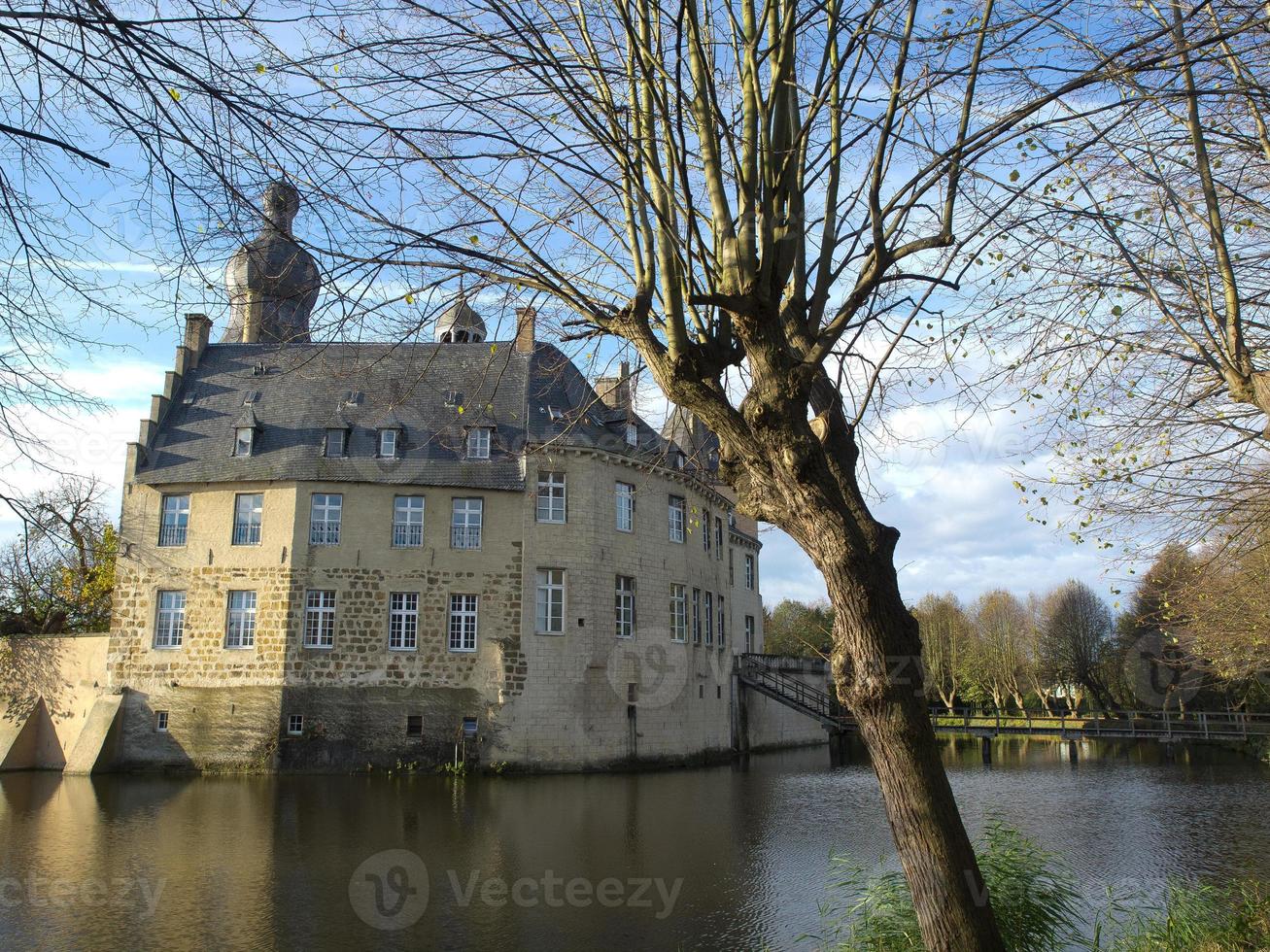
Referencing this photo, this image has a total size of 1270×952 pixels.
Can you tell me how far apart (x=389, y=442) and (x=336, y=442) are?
1.29m

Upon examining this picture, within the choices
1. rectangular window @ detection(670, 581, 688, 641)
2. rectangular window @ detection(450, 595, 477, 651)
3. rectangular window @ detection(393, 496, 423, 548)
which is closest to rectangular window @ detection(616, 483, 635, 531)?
rectangular window @ detection(670, 581, 688, 641)

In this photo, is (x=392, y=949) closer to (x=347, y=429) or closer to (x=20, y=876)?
(x=20, y=876)

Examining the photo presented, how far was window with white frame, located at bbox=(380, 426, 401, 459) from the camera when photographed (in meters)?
23.8

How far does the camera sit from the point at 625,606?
24359 millimetres

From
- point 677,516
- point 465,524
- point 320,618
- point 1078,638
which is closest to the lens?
point 320,618

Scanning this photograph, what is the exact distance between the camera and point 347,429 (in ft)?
78.3

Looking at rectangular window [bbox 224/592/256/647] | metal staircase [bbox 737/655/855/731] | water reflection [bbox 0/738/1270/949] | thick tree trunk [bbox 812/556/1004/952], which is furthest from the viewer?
metal staircase [bbox 737/655/855/731]

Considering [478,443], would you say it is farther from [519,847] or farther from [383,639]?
[519,847]

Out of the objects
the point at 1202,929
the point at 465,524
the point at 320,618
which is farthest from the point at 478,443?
the point at 1202,929

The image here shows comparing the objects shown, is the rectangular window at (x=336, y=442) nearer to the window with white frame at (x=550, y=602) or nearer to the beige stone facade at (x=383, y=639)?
the beige stone facade at (x=383, y=639)

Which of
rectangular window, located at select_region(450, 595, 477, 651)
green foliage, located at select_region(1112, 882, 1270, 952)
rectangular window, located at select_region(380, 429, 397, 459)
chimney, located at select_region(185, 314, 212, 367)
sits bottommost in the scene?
green foliage, located at select_region(1112, 882, 1270, 952)

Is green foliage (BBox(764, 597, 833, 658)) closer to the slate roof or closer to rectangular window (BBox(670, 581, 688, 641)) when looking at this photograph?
rectangular window (BBox(670, 581, 688, 641))

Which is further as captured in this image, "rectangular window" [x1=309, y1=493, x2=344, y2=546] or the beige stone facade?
"rectangular window" [x1=309, y1=493, x2=344, y2=546]

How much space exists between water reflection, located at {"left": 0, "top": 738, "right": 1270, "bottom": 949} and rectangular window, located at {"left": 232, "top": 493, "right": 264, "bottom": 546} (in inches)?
223
